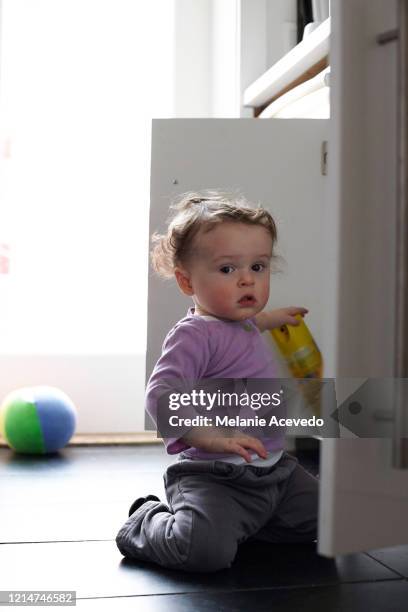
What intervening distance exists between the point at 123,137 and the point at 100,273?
16.7 inches

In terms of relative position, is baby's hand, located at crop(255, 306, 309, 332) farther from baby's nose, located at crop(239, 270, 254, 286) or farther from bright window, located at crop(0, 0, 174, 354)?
bright window, located at crop(0, 0, 174, 354)

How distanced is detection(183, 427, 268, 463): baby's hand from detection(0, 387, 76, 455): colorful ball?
95 cm

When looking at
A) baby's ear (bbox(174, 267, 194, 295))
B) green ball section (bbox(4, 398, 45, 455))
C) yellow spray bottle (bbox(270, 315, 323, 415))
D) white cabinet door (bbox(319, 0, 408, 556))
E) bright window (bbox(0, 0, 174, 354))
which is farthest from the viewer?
bright window (bbox(0, 0, 174, 354))

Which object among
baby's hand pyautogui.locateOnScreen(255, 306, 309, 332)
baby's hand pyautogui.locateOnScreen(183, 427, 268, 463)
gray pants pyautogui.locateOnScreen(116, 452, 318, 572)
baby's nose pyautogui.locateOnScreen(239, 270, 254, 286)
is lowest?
gray pants pyautogui.locateOnScreen(116, 452, 318, 572)

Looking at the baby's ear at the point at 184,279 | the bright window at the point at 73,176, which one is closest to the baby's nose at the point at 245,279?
the baby's ear at the point at 184,279

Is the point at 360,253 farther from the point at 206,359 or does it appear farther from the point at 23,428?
the point at 23,428

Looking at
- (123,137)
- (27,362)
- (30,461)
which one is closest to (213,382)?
(30,461)

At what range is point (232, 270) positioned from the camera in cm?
137

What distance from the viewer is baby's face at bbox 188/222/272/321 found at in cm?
137

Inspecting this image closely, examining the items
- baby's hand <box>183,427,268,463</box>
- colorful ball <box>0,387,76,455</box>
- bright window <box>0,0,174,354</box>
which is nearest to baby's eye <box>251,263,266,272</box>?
baby's hand <box>183,427,268,463</box>

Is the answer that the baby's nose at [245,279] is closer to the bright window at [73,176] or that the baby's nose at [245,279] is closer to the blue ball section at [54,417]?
the blue ball section at [54,417]

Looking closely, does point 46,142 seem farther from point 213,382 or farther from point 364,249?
point 364,249

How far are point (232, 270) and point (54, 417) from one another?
3.16 feet

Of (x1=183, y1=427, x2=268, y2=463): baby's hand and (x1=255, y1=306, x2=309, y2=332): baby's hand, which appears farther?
(x1=255, y1=306, x2=309, y2=332): baby's hand
